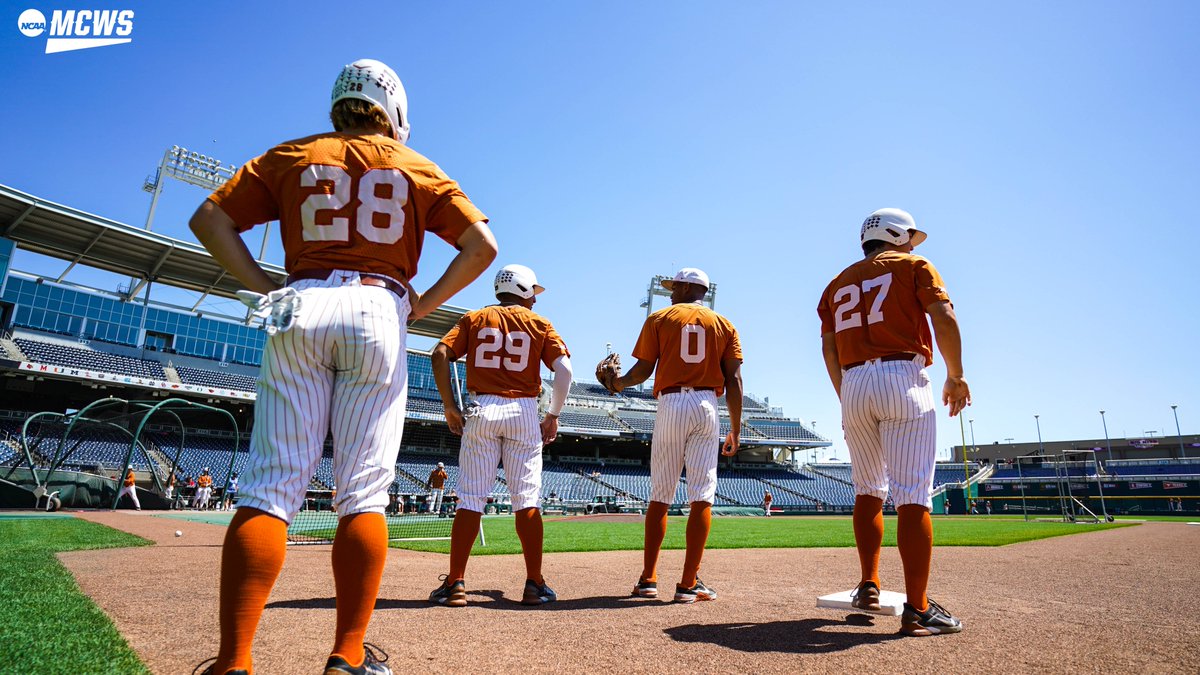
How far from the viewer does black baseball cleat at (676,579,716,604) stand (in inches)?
144

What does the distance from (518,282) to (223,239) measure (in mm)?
2393

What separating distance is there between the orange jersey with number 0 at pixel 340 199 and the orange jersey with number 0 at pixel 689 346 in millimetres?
2294

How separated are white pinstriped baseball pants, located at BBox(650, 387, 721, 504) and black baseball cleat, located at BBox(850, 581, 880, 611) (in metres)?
1.00

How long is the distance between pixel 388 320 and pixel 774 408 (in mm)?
55072

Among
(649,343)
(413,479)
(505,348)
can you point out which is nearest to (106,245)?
(413,479)

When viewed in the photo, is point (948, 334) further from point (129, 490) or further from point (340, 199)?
point (129, 490)

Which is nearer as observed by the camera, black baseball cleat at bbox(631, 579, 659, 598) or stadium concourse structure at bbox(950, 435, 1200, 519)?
black baseball cleat at bbox(631, 579, 659, 598)

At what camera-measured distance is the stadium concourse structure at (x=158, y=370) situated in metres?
23.2

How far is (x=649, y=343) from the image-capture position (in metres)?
4.40

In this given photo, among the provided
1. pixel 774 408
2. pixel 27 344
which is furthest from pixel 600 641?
pixel 774 408

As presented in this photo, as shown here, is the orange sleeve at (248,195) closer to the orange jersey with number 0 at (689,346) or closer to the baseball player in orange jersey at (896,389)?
the orange jersey with number 0 at (689,346)

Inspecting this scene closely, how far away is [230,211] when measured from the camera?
2039 mm

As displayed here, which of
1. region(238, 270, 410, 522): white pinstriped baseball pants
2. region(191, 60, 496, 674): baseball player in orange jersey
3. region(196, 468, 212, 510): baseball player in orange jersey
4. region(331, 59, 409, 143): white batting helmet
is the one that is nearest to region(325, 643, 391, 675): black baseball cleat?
region(191, 60, 496, 674): baseball player in orange jersey

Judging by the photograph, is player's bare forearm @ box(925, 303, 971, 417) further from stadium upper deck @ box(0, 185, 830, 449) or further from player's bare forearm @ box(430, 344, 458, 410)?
stadium upper deck @ box(0, 185, 830, 449)
